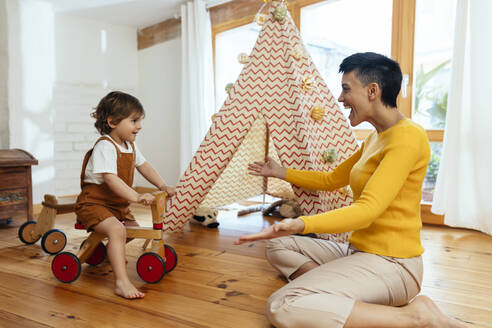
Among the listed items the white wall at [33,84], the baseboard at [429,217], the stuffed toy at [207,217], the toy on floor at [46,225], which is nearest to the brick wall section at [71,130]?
the white wall at [33,84]

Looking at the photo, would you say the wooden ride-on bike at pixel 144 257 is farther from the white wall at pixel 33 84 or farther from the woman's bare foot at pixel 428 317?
the white wall at pixel 33 84

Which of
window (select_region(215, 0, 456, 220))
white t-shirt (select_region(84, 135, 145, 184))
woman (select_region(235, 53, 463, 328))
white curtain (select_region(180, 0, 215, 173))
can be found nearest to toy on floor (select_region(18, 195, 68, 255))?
white t-shirt (select_region(84, 135, 145, 184))

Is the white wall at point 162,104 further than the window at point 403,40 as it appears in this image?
Yes

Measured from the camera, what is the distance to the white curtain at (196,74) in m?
3.51

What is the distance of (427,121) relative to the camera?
2.73m

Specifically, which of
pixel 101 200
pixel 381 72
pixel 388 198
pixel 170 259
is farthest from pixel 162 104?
pixel 388 198

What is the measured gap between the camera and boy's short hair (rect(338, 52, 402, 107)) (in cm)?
118

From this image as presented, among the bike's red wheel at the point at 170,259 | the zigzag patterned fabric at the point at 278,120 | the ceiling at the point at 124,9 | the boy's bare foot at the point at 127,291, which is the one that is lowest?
the boy's bare foot at the point at 127,291

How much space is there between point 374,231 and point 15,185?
7.96 feet

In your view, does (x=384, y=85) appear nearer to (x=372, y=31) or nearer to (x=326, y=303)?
(x=326, y=303)

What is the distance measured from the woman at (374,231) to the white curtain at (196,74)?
2385 millimetres

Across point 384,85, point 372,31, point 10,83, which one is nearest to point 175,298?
point 384,85

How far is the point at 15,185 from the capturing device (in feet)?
8.39

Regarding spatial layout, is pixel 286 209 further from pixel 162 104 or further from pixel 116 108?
pixel 162 104
